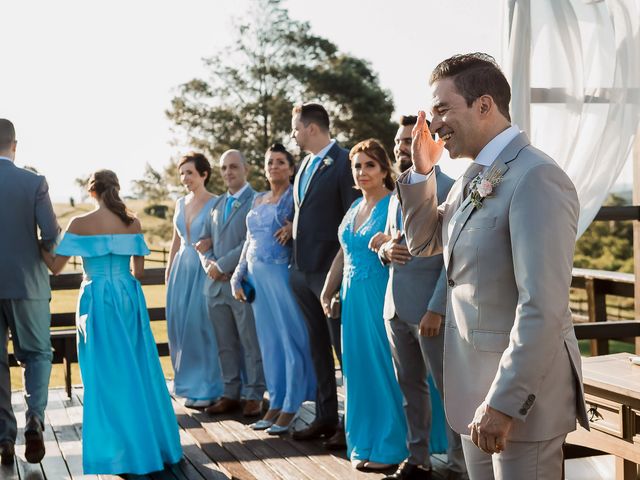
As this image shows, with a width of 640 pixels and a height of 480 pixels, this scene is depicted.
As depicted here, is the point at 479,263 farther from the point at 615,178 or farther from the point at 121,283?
the point at 121,283

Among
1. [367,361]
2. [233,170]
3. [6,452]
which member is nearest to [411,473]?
[367,361]

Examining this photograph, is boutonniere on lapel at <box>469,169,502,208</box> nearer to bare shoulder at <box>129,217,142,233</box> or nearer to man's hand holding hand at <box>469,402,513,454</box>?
man's hand holding hand at <box>469,402,513,454</box>

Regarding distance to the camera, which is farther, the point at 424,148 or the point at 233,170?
the point at 233,170

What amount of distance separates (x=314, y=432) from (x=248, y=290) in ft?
3.17

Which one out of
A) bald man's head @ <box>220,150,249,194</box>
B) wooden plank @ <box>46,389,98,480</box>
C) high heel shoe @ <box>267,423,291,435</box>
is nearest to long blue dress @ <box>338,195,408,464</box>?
high heel shoe @ <box>267,423,291,435</box>

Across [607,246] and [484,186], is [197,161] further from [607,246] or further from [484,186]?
[607,246]

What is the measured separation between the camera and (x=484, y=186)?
79.7 inches

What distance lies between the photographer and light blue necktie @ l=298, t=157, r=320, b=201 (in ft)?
15.7

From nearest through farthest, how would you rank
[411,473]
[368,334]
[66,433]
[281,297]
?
[411,473] < [368,334] < [281,297] < [66,433]

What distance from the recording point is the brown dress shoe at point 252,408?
565 cm

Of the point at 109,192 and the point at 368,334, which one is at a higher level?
the point at 109,192

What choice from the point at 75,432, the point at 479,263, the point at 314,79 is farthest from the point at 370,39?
the point at 479,263

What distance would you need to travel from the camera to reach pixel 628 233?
24.5m

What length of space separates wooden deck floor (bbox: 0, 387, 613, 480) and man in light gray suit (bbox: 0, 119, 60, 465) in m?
0.26
